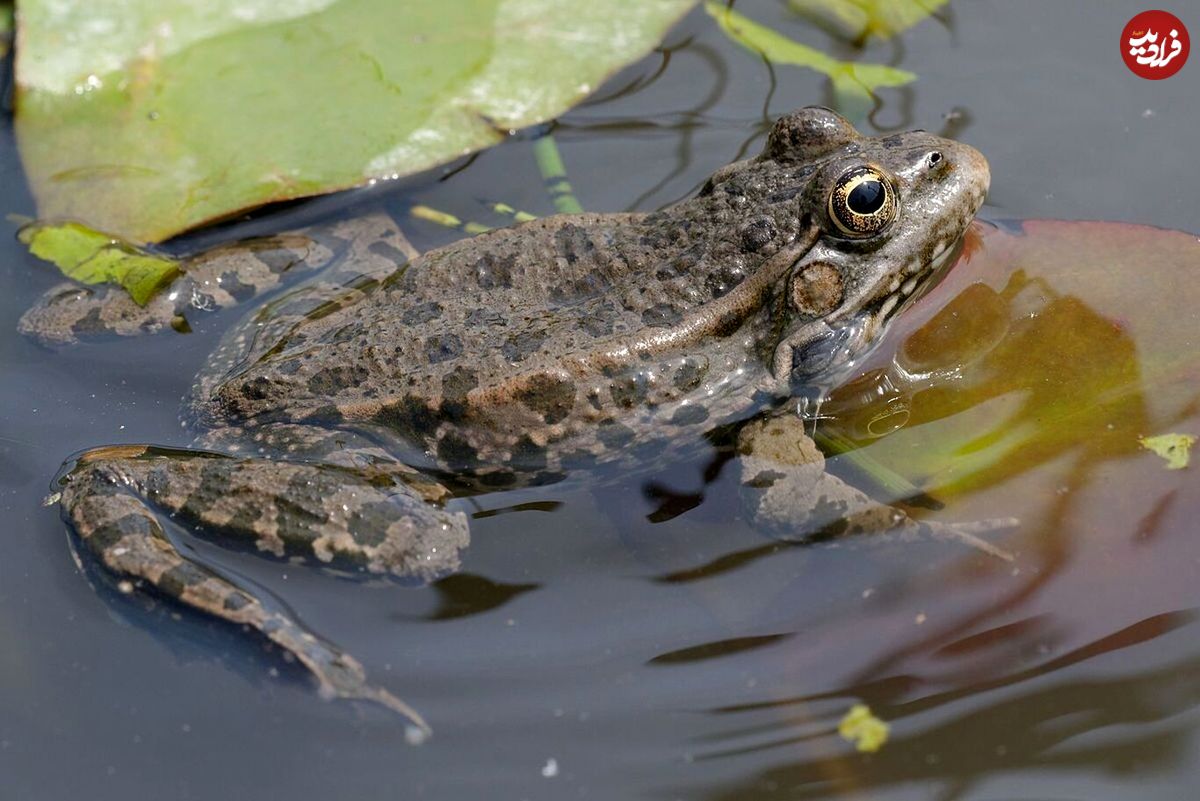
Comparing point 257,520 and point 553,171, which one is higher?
point 553,171

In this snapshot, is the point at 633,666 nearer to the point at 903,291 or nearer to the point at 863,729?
the point at 863,729

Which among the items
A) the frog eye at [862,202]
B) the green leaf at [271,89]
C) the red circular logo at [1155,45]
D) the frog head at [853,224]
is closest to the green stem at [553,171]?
the green leaf at [271,89]

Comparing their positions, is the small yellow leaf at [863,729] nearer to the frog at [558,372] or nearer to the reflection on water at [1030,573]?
the reflection on water at [1030,573]

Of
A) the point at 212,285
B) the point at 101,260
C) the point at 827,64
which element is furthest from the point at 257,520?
the point at 827,64

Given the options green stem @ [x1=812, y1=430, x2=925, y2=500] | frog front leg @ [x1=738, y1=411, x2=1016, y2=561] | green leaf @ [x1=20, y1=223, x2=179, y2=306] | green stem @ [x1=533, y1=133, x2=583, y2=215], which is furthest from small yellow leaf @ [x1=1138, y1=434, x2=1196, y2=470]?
green leaf @ [x1=20, y1=223, x2=179, y2=306]

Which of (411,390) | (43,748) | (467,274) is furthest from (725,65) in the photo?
(43,748)

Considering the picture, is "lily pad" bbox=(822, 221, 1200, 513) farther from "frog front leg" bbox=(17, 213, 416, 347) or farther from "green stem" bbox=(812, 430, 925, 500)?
"frog front leg" bbox=(17, 213, 416, 347)

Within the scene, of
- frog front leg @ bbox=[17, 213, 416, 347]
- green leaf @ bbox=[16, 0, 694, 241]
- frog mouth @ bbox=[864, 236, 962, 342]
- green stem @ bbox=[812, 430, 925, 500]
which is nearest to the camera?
green stem @ bbox=[812, 430, 925, 500]
